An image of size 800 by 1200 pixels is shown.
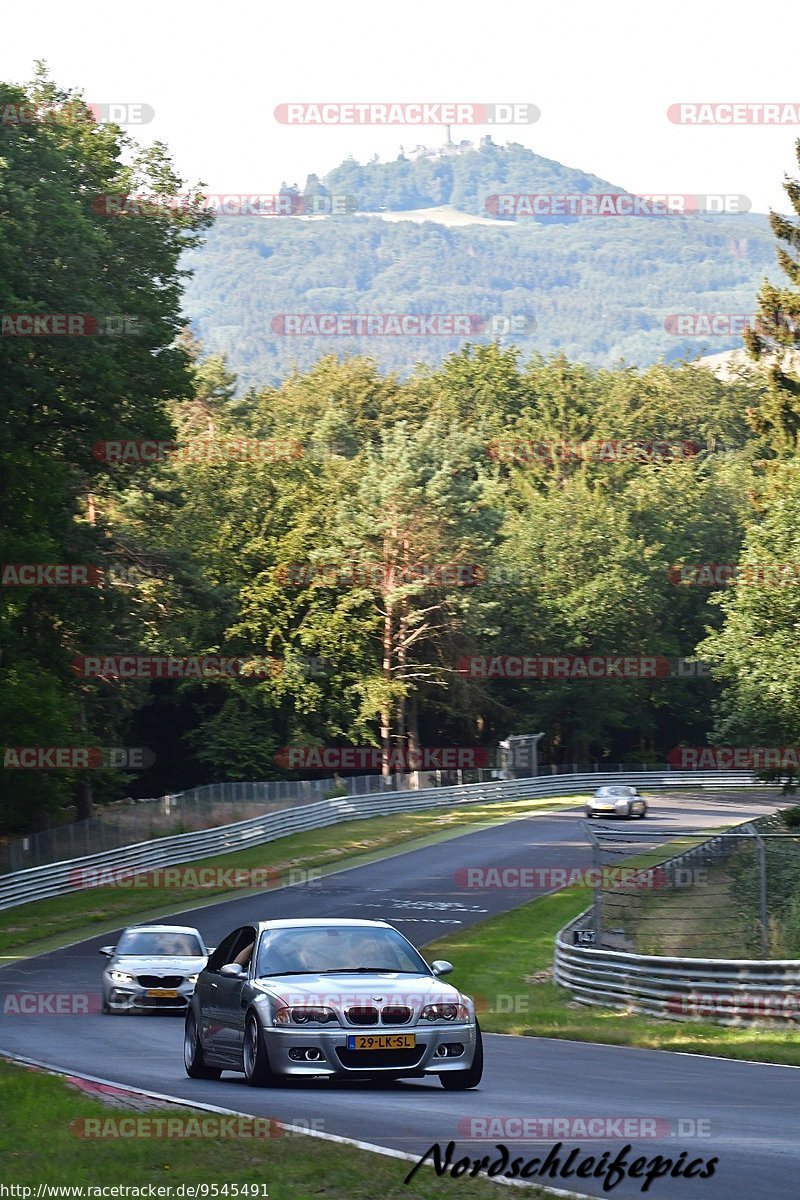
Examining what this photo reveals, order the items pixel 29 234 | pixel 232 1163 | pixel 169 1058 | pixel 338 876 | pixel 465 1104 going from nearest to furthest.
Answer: pixel 232 1163
pixel 465 1104
pixel 169 1058
pixel 29 234
pixel 338 876

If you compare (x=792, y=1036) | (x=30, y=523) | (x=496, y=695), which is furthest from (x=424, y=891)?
(x=496, y=695)

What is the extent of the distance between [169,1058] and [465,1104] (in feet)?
19.7

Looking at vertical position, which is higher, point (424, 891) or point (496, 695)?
point (496, 695)

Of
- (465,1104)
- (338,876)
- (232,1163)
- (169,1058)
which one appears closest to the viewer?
(232,1163)

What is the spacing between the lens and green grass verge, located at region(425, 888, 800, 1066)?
19.0 metres

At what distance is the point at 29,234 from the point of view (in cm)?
3775

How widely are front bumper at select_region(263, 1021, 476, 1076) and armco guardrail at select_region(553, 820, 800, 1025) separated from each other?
25.3 feet

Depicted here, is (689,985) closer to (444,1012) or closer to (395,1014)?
(444,1012)

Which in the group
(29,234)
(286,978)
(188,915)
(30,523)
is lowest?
(188,915)

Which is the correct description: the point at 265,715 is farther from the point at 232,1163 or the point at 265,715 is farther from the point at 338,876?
the point at 232,1163

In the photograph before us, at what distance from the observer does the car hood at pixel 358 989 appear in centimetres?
1310

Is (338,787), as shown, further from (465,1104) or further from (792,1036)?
(465,1104)

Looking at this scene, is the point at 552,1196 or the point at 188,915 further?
the point at 188,915
